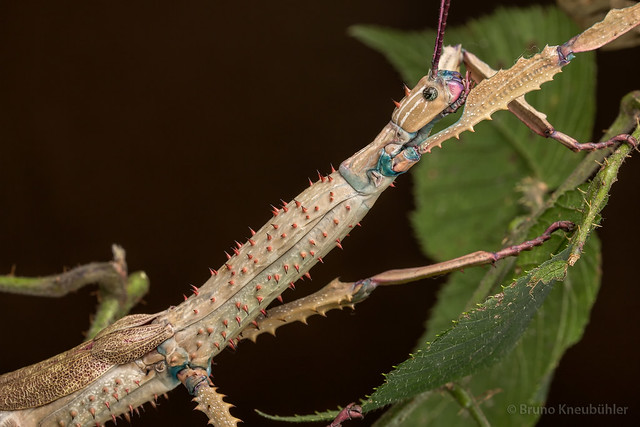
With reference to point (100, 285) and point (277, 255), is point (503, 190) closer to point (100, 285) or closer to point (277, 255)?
point (277, 255)

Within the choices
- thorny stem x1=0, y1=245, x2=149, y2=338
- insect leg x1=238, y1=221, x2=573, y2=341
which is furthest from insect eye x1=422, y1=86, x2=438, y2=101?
thorny stem x1=0, y1=245, x2=149, y2=338

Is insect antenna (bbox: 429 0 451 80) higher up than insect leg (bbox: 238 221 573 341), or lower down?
higher up

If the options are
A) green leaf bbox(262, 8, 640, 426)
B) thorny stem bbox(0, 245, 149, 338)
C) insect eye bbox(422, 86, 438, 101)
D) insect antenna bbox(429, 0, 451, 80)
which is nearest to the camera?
insect antenna bbox(429, 0, 451, 80)

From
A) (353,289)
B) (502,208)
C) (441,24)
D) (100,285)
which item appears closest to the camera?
(441,24)

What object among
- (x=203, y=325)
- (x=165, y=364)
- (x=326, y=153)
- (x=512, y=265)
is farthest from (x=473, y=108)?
(x=326, y=153)

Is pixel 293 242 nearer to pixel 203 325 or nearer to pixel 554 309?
pixel 203 325

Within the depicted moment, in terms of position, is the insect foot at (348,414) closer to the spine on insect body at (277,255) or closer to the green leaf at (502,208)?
the green leaf at (502,208)

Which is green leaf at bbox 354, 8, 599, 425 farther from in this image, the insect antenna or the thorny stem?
the thorny stem

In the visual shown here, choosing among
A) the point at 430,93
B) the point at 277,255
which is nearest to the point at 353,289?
the point at 277,255

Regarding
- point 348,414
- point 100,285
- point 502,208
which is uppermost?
point 100,285
